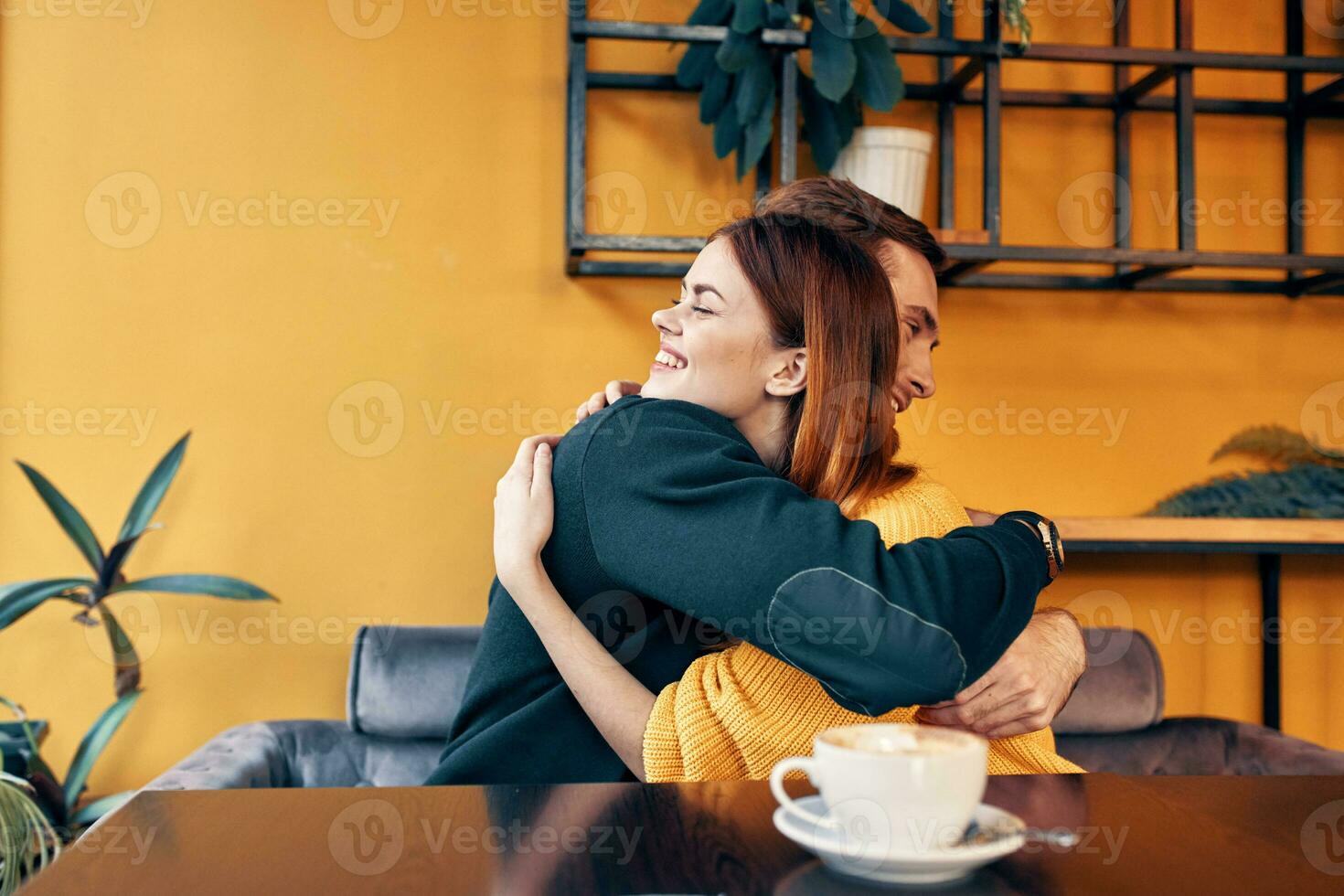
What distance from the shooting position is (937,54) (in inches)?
90.4

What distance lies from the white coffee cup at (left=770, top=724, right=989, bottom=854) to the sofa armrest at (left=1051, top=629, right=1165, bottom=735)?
5.58 ft

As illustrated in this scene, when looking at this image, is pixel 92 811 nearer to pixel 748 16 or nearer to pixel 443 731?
pixel 443 731

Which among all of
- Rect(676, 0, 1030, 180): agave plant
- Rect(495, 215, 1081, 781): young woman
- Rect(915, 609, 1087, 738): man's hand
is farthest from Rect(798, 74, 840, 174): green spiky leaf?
Rect(915, 609, 1087, 738): man's hand

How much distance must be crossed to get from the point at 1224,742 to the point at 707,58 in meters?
1.66

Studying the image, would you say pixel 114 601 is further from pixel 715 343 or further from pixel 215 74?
pixel 715 343

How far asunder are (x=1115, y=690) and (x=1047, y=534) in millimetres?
1363

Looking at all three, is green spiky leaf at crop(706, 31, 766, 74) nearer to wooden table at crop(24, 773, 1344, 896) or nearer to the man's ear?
the man's ear

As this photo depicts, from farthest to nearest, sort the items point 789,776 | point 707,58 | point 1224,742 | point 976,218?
1. point 976,218
2. point 707,58
3. point 1224,742
4. point 789,776

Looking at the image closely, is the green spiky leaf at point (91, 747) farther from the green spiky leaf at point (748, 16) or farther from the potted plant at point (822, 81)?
Result: the green spiky leaf at point (748, 16)

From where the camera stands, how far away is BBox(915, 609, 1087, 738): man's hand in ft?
3.16

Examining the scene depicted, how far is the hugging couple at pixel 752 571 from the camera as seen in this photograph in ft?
2.67

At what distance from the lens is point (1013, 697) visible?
969 mm

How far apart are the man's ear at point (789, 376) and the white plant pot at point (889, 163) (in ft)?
4.11

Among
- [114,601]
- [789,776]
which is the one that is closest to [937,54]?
[789,776]
